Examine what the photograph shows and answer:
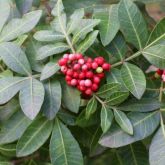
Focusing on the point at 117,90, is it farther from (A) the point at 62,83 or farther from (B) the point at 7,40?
(B) the point at 7,40

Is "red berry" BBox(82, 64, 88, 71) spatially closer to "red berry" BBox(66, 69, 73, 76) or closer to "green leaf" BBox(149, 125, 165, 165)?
"red berry" BBox(66, 69, 73, 76)

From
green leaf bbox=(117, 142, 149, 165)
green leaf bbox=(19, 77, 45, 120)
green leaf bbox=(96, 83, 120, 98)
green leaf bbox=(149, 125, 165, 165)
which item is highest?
green leaf bbox=(19, 77, 45, 120)

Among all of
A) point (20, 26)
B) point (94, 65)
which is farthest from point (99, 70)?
point (20, 26)

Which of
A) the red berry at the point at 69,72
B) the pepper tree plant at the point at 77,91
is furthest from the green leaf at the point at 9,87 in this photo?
the red berry at the point at 69,72

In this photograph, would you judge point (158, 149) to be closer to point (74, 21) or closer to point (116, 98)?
point (116, 98)

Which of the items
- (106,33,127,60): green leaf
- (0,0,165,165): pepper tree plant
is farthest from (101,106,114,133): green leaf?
(106,33,127,60): green leaf

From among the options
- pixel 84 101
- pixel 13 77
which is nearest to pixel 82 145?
pixel 84 101

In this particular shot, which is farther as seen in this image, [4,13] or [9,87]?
[4,13]
